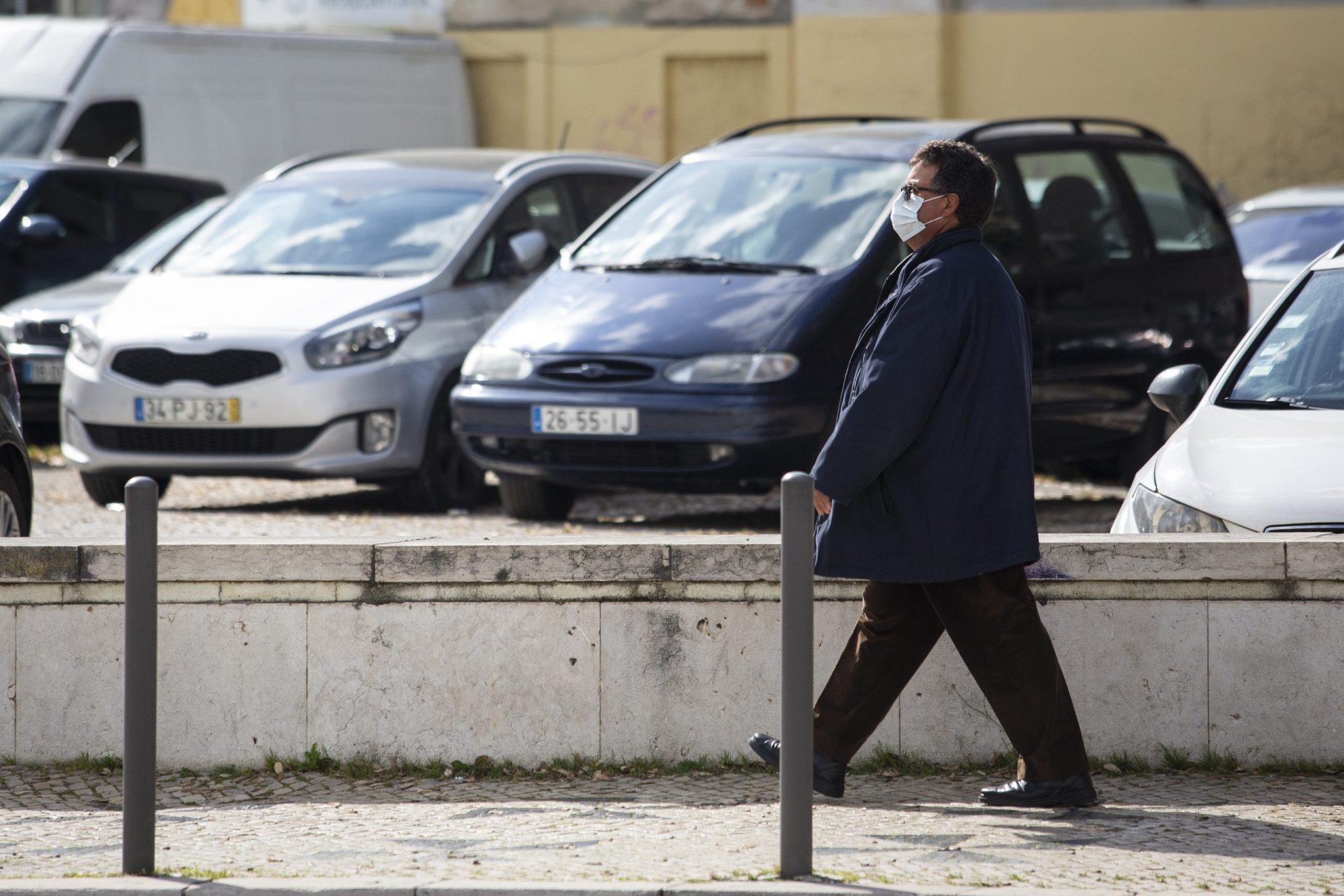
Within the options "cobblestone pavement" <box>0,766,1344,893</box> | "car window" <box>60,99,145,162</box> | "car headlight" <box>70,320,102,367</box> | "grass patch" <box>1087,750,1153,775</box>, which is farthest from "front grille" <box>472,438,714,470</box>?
"car window" <box>60,99,145,162</box>

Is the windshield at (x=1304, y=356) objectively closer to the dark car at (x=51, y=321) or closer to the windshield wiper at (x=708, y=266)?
the windshield wiper at (x=708, y=266)

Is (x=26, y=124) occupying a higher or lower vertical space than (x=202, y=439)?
higher

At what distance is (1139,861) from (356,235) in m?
6.90

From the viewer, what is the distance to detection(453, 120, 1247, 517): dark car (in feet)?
29.4

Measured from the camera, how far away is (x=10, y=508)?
7.35 metres

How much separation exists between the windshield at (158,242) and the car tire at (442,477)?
3384 millimetres

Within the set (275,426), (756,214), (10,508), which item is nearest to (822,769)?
(10,508)

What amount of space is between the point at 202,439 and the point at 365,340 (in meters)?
0.90

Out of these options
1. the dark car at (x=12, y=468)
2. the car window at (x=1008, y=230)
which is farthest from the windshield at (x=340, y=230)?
the dark car at (x=12, y=468)

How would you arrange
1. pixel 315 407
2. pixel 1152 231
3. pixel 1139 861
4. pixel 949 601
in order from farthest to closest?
1. pixel 1152 231
2. pixel 315 407
3. pixel 949 601
4. pixel 1139 861

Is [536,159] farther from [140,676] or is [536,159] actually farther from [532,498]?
[140,676]

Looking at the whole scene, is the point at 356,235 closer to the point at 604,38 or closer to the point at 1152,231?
the point at 1152,231

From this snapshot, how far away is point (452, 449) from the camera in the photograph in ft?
34.5

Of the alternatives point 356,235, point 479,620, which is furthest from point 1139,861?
point 356,235
